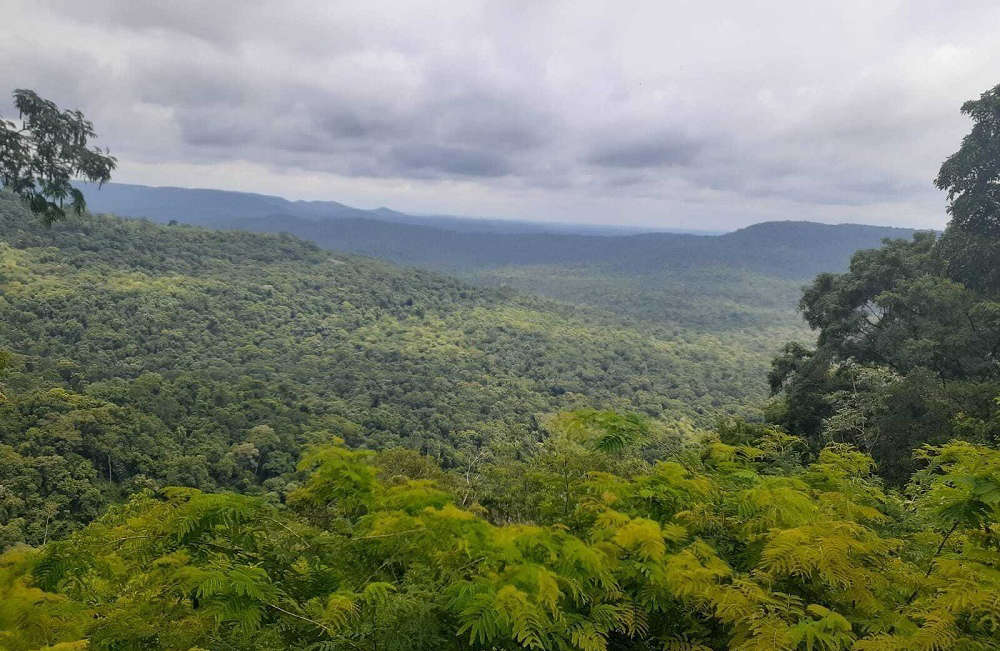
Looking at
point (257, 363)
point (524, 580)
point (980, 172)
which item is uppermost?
point (980, 172)

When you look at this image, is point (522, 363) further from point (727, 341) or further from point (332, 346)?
point (727, 341)

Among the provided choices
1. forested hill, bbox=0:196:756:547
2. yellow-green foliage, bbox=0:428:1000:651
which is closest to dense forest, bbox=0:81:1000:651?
yellow-green foliage, bbox=0:428:1000:651

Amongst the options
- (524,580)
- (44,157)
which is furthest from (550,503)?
(44,157)

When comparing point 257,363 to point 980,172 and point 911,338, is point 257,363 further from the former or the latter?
point 980,172

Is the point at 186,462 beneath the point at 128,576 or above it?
beneath

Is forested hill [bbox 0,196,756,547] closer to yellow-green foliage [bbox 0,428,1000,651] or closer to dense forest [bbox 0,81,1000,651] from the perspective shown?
dense forest [bbox 0,81,1000,651]

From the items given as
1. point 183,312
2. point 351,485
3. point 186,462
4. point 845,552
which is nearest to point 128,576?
point 351,485
